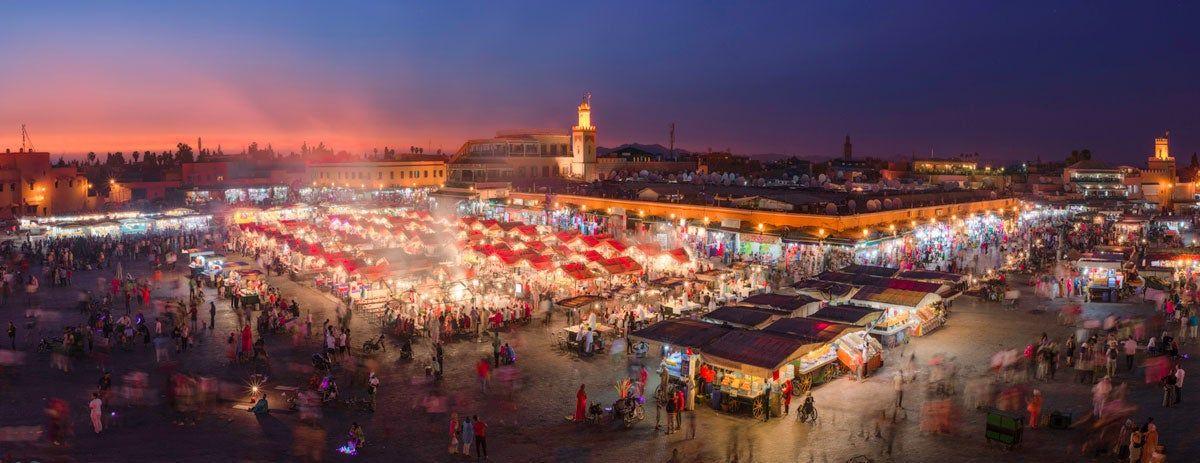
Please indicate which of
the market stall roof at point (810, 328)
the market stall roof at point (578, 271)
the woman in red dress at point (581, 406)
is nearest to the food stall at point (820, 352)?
the market stall roof at point (810, 328)

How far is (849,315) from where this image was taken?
1549 cm

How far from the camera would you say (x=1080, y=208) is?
51719 mm

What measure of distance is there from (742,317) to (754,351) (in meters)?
2.79

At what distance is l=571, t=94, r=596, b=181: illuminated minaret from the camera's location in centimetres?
6116

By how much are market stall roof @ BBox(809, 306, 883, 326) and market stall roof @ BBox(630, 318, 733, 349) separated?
2.56m

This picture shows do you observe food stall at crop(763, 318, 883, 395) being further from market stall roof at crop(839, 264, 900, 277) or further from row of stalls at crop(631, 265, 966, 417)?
market stall roof at crop(839, 264, 900, 277)

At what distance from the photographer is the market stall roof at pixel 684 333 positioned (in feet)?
43.6

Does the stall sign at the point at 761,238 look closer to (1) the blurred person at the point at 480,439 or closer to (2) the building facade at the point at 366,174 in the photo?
(1) the blurred person at the point at 480,439

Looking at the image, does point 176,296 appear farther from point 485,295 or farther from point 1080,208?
point 1080,208

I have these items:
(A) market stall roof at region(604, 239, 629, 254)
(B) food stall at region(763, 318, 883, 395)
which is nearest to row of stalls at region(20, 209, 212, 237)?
(A) market stall roof at region(604, 239, 629, 254)

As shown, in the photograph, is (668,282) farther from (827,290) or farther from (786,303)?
(786,303)

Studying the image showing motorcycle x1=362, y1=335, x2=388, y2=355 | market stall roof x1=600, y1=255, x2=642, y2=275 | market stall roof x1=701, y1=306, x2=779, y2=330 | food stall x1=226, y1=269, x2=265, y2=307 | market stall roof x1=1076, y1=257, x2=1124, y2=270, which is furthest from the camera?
market stall roof x1=1076, y1=257, x2=1124, y2=270

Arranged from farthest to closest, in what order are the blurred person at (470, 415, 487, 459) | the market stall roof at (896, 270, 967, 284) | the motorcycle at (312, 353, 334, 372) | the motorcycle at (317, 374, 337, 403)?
the market stall roof at (896, 270, 967, 284), the motorcycle at (312, 353, 334, 372), the motorcycle at (317, 374, 337, 403), the blurred person at (470, 415, 487, 459)

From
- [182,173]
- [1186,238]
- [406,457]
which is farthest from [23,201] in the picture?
[1186,238]
